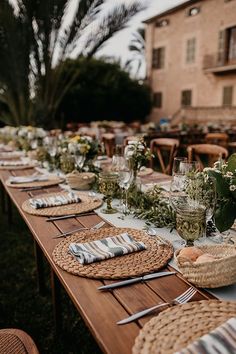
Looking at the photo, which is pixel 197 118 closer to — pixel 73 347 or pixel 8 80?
pixel 8 80

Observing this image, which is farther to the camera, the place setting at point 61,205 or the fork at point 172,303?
the place setting at point 61,205

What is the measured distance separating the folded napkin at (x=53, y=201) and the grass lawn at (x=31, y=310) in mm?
745

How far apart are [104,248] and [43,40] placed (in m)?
6.22

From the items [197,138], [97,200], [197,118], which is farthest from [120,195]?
[197,118]

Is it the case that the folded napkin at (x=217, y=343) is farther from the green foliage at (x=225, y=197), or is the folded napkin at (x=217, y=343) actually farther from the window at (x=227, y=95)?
the window at (x=227, y=95)

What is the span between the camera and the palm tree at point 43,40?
6324 mm

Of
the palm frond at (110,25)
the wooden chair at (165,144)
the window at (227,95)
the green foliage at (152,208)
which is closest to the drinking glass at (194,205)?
the green foliage at (152,208)

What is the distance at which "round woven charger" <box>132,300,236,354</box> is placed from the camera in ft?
2.38

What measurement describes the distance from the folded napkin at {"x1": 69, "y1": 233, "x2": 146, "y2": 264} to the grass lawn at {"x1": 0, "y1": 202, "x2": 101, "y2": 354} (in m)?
0.86

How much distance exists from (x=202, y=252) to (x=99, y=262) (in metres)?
0.32

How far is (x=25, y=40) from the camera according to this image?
6543mm

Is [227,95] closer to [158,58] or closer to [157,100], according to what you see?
[157,100]

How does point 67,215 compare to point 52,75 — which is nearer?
point 67,215

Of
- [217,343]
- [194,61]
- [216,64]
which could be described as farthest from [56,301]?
[194,61]
